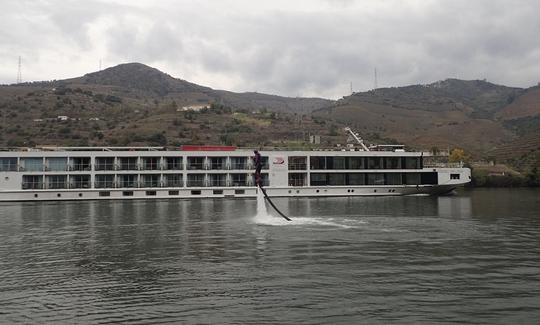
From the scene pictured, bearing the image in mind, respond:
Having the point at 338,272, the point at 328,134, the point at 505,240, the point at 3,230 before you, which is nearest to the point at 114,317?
the point at 338,272

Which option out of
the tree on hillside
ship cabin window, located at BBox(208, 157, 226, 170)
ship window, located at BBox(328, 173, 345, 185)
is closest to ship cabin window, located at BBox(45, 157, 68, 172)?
ship cabin window, located at BBox(208, 157, 226, 170)

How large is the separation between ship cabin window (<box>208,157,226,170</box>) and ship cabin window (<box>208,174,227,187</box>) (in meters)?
1.06

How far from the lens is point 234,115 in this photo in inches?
6348

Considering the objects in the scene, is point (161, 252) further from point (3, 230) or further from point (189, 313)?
point (3, 230)

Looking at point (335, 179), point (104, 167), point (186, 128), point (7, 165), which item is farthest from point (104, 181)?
point (186, 128)

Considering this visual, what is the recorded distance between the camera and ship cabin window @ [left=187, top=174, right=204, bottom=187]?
68000mm

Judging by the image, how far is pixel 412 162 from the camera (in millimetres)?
70250

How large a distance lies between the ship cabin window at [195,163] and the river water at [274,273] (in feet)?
115

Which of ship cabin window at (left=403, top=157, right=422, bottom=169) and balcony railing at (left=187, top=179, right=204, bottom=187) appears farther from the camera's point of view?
ship cabin window at (left=403, top=157, right=422, bottom=169)

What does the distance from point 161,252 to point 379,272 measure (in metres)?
10.0

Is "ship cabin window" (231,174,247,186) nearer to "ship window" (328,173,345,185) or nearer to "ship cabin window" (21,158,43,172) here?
"ship window" (328,173,345,185)

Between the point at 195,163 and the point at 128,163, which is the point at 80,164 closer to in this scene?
the point at 128,163

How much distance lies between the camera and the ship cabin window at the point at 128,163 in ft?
221

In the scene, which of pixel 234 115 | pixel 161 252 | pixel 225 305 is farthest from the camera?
pixel 234 115
